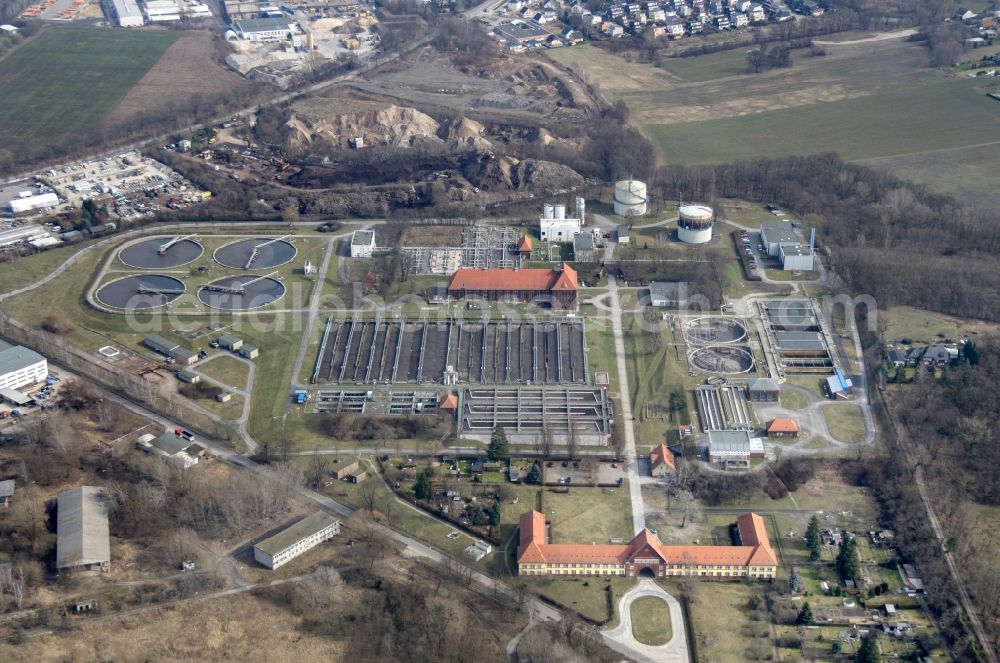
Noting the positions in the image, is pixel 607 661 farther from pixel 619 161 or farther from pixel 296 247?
pixel 619 161

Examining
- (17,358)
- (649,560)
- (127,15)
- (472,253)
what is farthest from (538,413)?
(127,15)

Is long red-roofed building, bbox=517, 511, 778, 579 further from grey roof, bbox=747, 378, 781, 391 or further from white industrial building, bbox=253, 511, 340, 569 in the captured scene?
grey roof, bbox=747, 378, 781, 391

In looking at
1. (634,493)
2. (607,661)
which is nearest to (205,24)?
(634,493)

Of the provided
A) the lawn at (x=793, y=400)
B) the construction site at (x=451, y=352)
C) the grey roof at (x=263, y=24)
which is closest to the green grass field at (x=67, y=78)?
the grey roof at (x=263, y=24)

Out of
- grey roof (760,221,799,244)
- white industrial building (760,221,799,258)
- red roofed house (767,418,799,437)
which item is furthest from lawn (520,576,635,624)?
grey roof (760,221,799,244)

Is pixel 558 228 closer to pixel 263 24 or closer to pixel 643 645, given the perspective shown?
pixel 643 645

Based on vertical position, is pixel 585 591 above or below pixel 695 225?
below
